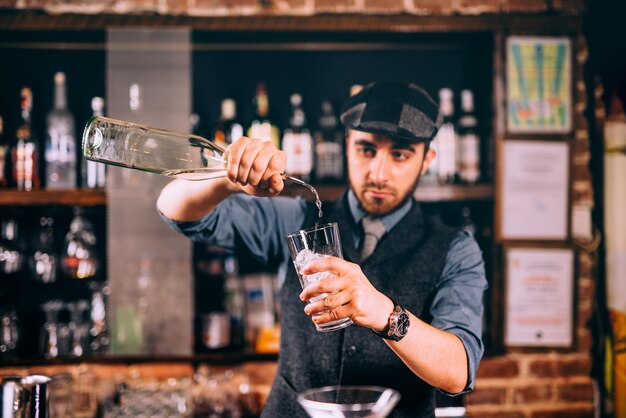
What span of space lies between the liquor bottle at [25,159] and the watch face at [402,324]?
1603mm

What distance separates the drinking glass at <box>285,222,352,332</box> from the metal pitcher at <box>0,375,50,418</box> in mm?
471

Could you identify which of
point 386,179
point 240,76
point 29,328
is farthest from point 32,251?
point 386,179

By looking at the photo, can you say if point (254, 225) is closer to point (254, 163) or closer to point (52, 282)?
point (254, 163)

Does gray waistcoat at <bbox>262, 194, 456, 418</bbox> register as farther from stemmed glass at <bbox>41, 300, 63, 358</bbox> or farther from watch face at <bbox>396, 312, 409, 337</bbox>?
stemmed glass at <bbox>41, 300, 63, 358</bbox>

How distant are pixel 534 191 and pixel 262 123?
1.04 meters

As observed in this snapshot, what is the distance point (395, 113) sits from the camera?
5.03ft

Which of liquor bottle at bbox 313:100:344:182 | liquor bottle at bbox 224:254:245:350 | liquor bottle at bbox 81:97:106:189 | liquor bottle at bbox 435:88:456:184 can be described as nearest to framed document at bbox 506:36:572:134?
liquor bottle at bbox 435:88:456:184

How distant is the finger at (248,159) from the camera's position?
3.56 feet

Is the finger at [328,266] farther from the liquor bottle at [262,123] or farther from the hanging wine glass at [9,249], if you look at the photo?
the hanging wine glass at [9,249]

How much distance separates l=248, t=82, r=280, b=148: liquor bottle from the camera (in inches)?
88.9

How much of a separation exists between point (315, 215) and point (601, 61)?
1.29 m

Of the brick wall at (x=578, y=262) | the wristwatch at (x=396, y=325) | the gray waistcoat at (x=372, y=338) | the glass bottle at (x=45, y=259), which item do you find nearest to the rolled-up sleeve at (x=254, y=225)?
the gray waistcoat at (x=372, y=338)

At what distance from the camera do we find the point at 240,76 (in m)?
2.43

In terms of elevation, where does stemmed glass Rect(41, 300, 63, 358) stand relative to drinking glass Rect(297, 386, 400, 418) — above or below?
below
